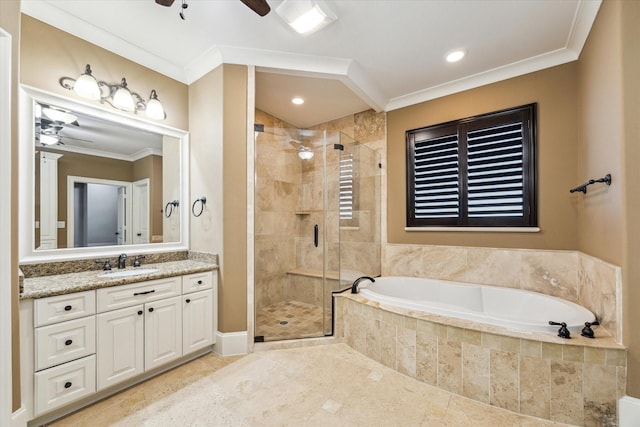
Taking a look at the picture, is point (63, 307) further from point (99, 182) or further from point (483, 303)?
point (483, 303)

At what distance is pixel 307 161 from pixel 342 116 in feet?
3.19

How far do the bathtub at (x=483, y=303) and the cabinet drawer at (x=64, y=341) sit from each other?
6.74 ft

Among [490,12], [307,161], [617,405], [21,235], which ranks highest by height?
[490,12]

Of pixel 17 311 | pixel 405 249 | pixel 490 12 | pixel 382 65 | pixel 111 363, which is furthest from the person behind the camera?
pixel 405 249

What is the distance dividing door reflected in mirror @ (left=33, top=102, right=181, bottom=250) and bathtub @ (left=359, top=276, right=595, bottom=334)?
217 cm

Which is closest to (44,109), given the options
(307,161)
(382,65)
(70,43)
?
(70,43)

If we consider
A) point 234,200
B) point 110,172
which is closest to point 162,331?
point 234,200

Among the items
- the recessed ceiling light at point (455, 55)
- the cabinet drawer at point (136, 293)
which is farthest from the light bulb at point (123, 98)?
the recessed ceiling light at point (455, 55)

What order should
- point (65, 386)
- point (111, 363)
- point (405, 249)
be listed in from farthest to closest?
point (405, 249)
point (111, 363)
point (65, 386)

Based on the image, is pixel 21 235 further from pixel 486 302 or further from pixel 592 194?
pixel 592 194

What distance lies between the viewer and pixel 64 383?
5.12 ft

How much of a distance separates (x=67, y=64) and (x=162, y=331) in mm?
2147

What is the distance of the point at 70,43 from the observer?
6.62ft

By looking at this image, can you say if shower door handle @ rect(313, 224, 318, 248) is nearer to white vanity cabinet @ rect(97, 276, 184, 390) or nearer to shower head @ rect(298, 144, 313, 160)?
shower head @ rect(298, 144, 313, 160)
